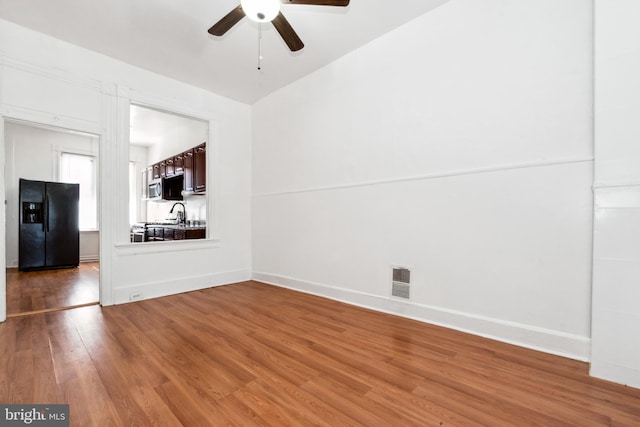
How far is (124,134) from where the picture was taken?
3350 millimetres

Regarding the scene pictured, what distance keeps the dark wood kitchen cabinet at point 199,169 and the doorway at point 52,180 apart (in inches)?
59.1

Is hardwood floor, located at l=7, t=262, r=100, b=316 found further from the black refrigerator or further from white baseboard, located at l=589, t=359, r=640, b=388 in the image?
white baseboard, located at l=589, t=359, r=640, b=388

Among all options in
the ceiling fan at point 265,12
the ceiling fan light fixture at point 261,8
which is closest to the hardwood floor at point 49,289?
the ceiling fan at point 265,12

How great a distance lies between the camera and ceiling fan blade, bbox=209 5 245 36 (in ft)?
6.50

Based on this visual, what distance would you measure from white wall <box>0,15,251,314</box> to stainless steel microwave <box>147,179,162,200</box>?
2.81m

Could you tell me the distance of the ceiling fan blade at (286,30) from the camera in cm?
202

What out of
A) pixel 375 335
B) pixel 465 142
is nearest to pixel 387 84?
pixel 465 142

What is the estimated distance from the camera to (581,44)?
193 centimetres

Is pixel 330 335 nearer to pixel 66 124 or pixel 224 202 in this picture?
pixel 224 202

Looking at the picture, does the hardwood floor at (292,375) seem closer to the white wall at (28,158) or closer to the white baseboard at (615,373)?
the white baseboard at (615,373)

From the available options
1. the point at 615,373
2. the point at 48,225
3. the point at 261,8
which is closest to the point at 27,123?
the point at 261,8

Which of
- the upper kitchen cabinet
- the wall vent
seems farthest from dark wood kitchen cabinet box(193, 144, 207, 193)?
the wall vent

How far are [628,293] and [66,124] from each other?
16.6 ft

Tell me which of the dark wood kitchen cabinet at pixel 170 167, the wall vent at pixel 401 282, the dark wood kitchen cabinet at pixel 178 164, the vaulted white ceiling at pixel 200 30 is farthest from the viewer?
the dark wood kitchen cabinet at pixel 170 167
